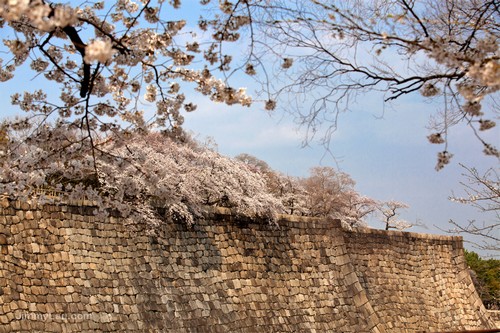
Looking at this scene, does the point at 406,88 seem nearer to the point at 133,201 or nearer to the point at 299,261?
the point at 133,201

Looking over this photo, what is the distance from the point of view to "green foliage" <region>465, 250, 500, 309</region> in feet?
125

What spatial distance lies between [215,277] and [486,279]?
29.9 m

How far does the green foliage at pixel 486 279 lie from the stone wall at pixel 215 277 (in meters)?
15.8

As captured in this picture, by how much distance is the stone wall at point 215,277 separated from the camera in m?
11.7

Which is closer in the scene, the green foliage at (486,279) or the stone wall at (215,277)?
the stone wall at (215,277)

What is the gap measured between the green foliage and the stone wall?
1578 centimetres

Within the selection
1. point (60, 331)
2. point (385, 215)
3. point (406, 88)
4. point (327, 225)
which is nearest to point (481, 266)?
point (385, 215)

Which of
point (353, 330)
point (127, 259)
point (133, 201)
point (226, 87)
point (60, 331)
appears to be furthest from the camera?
point (353, 330)

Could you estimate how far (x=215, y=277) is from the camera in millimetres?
15070

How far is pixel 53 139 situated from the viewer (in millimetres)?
7859

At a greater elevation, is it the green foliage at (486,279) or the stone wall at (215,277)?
the green foliage at (486,279)

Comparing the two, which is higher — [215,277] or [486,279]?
[486,279]

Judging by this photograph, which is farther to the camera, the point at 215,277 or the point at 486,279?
the point at 486,279

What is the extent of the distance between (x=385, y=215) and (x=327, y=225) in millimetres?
12193
